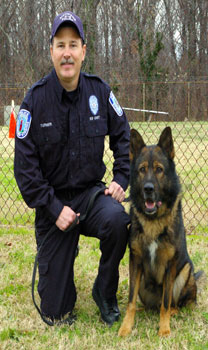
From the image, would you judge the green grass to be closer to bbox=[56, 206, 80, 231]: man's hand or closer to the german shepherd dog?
the german shepherd dog

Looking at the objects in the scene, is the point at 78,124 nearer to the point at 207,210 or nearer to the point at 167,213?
the point at 167,213

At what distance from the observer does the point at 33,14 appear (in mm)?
4965

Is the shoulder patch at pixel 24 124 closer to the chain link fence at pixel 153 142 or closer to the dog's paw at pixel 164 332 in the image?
the dog's paw at pixel 164 332

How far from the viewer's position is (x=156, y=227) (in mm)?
2959

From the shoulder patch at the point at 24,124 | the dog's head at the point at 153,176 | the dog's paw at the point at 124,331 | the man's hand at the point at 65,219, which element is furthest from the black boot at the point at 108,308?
the shoulder patch at the point at 24,124

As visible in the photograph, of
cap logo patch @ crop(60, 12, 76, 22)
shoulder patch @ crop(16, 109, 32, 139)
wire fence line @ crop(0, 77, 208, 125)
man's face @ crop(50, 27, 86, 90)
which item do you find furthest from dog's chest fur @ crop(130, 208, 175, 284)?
wire fence line @ crop(0, 77, 208, 125)

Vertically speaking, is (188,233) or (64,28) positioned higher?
(64,28)

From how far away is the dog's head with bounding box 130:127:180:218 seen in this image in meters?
2.83

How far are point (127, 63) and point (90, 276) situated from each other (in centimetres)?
885

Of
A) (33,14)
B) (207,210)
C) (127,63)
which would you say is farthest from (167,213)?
(127,63)

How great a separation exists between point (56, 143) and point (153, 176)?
2.48 ft

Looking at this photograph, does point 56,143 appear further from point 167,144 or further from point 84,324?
point 84,324

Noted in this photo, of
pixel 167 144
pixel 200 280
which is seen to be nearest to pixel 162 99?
pixel 200 280

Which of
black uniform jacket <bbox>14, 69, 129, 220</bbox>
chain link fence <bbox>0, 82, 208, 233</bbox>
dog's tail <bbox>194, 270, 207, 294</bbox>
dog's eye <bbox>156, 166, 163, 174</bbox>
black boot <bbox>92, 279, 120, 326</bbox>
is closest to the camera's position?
dog's eye <bbox>156, 166, 163, 174</bbox>
